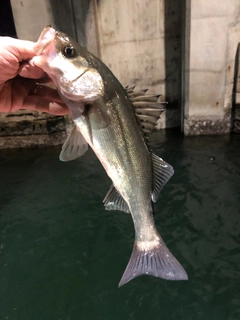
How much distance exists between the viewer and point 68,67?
1342 mm

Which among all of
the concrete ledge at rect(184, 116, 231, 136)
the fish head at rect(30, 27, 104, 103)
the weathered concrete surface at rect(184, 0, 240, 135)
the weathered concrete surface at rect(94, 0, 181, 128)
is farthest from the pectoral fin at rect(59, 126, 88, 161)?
the weathered concrete surface at rect(94, 0, 181, 128)

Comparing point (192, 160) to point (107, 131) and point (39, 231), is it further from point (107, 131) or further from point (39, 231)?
point (107, 131)

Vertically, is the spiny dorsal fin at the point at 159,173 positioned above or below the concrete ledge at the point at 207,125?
above

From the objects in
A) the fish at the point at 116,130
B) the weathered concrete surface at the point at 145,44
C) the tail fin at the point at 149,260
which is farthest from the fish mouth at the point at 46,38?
the weathered concrete surface at the point at 145,44

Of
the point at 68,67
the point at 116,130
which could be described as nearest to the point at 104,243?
the point at 116,130

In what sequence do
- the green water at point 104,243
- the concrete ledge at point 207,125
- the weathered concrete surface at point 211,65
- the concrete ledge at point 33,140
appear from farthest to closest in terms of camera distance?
the concrete ledge at point 33,140, the concrete ledge at point 207,125, the weathered concrete surface at point 211,65, the green water at point 104,243

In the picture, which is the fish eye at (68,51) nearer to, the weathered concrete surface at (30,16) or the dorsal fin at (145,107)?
the dorsal fin at (145,107)

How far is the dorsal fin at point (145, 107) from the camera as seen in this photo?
1.49 m

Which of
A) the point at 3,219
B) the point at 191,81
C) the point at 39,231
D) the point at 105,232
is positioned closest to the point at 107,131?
the point at 105,232

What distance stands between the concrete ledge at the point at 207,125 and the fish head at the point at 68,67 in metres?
4.03

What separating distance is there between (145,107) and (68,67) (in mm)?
420

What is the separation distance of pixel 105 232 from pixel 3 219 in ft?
4.21

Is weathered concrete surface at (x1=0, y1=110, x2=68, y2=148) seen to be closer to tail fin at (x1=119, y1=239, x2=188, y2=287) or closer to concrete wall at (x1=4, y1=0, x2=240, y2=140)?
concrete wall at (x1=4, y1=0, x2=240, y2=140)

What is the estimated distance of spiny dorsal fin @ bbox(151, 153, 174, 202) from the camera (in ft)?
5.12
